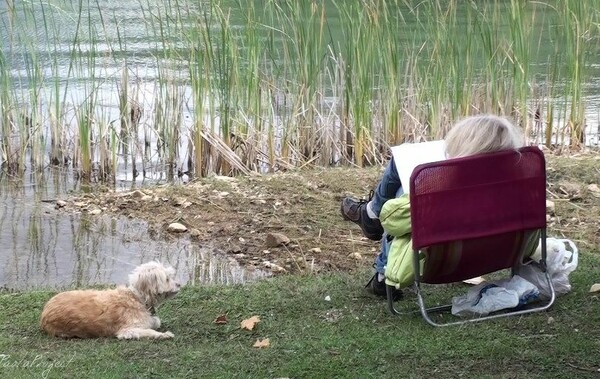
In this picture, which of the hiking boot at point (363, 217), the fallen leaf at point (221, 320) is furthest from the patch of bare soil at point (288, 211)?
the fallen leaf at point (221, 320)

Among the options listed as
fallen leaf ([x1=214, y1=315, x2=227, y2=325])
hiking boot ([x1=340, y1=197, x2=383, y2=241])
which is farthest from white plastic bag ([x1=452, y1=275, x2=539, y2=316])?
fallen leaf ([x1=214, y1=315, x2=227, y2=325])

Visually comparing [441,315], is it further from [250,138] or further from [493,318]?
[250,138]

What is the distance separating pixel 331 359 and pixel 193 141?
451 centimetres

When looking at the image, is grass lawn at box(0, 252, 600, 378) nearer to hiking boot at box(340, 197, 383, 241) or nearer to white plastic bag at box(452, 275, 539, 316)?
white plastic bag at box(452, 275, 539, 316)

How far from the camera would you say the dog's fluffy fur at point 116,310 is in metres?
4.34

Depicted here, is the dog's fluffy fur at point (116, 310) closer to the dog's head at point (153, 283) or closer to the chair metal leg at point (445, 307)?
the dog's head at point (153, 283)

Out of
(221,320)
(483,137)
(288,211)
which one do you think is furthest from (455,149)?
(288,211)

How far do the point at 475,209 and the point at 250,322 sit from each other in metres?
1.15

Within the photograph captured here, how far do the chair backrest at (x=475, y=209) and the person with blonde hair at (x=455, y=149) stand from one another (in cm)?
6

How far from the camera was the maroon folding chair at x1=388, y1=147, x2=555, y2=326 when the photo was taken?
4.12 m

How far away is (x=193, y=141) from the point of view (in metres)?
8.15

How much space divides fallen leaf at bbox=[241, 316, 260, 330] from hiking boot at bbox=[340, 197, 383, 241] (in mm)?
702

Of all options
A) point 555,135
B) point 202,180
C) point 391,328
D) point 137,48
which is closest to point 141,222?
point 202,180

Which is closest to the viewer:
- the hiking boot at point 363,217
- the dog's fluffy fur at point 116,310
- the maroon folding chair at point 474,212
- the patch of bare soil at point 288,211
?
the maroon folding chair at point 474,212
